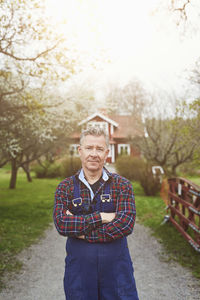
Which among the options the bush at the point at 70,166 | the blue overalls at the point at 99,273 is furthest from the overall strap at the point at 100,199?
the bush at the point at 70,166

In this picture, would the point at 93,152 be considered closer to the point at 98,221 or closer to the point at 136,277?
the point at 98,221

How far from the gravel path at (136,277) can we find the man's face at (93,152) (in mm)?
2559

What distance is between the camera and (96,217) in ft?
7.77

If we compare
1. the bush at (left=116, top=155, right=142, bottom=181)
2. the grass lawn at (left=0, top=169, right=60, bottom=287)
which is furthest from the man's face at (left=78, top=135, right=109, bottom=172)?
the bush at (left=116, top=155, right=142, bottom=181)

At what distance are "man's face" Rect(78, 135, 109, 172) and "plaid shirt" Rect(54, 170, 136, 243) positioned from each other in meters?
0.14

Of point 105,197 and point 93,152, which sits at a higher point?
point 93,152

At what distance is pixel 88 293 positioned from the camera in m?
2.33

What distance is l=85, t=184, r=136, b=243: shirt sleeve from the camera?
234 centimetres

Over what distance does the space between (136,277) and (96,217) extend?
3.00 m

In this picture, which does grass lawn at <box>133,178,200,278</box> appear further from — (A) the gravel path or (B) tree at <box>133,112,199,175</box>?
(B) tree at <box>133,112,199,175</box>

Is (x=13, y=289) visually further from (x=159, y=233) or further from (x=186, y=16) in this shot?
(x=186, y=16)

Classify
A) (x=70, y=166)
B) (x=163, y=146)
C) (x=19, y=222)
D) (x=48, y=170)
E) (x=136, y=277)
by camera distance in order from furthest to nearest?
1. (x=48, y=170)
2. (x=70, y=166)
3. (x=163, y=146)
4. (x=19, y=222)
5. (x=136, y=277)

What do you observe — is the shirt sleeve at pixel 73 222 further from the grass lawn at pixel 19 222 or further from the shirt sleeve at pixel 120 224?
the grass lawn at pixel 19 222

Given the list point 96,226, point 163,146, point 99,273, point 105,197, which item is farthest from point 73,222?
point 163,146
